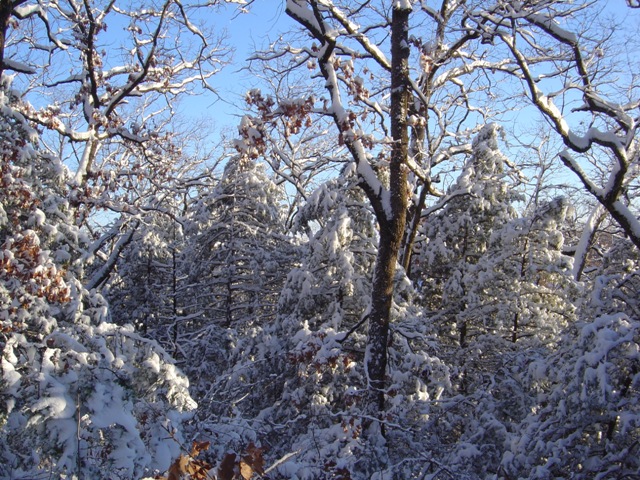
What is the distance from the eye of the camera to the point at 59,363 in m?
5.68

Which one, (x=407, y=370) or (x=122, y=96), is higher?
(x=122, y=96)

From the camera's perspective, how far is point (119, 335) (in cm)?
694

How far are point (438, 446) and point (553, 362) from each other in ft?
7.63

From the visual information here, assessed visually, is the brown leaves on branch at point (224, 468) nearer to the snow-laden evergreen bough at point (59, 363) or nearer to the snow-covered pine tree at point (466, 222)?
the snow-laden evergreen bough at point (59, 363)

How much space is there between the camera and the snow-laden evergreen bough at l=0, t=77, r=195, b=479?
4961mm

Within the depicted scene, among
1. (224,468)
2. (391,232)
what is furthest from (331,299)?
(224,468)

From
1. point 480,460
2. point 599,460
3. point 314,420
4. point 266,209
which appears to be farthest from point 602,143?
point 266,209

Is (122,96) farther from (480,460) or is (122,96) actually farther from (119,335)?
(480,460)

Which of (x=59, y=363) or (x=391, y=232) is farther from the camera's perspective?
(x=391, y=232)

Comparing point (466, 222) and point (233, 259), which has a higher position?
point (466, 222)

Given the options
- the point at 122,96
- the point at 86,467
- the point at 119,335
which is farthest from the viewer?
the point at 122,96

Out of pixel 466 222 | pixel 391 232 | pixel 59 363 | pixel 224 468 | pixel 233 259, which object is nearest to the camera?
pixel 224 468

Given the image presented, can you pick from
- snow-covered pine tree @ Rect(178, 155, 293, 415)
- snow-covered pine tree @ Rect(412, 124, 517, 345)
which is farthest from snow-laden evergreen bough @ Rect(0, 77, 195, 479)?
snow-covered pine tree @ Rect(412, 124, 517, 345)

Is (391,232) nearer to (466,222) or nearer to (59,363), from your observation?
(466,222)
